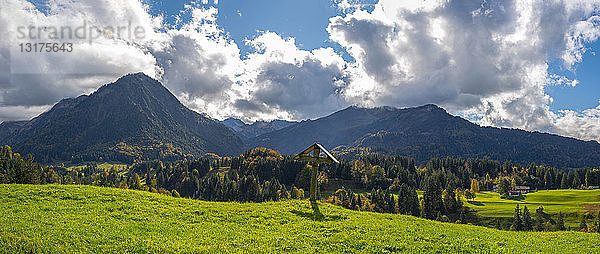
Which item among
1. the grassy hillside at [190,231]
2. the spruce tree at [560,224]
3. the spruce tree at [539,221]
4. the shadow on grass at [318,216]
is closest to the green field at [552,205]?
the spruce tree at [560,224]

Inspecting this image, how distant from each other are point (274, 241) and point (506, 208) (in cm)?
16034

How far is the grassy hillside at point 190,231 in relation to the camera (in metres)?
16.3


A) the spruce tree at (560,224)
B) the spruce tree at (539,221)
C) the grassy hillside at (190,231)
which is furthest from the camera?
the spruce tree at (539,221)

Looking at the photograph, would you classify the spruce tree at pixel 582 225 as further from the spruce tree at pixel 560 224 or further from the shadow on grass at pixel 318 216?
the shadow on grass at pixel 318 216

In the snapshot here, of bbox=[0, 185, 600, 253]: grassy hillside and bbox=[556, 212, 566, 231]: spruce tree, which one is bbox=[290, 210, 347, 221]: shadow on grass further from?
bbox=[556, 212, 566, 231]: spruce tree

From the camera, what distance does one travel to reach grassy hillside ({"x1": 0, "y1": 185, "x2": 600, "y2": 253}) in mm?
16328

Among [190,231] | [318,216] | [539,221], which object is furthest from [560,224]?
[190,231]

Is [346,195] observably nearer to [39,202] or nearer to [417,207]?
[417,207]

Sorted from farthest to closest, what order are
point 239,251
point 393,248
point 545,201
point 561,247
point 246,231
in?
point 545,201 → point 561,247 → point 246,231 → point 393,248 → point 239,251

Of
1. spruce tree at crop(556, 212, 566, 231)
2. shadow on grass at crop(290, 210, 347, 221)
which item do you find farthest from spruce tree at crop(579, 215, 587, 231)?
shadow on grass at crop(290, 210, 347, 221)

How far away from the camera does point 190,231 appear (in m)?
20.6

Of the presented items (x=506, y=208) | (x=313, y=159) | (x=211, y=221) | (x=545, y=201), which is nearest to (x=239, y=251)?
(x=211, y=221)

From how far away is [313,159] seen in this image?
3672 centimetres

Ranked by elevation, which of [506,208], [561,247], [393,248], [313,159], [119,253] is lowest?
[506,208]
